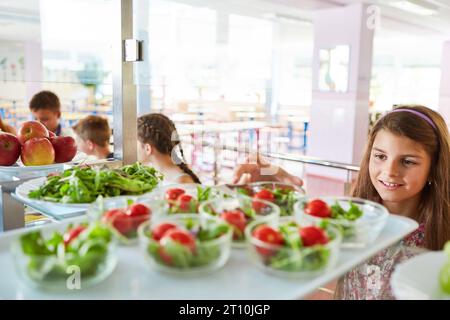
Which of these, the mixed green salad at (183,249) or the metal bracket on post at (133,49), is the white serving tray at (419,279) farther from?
the metal bracket on post at (133,49)

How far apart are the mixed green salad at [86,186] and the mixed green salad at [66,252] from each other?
242mm

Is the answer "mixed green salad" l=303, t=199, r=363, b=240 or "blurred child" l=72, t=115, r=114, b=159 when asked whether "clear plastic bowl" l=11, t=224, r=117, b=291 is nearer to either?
"mixed green salad" l=303, t=199, r=363, b=240

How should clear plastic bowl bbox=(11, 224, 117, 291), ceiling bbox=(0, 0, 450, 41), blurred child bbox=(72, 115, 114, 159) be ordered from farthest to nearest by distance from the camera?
1. ceiling bbox=(0, 0, 450, 41)
2. blurred child bbox=(72, 115, 114, 159)
3. clear plastic bowl bbox=(11, 224, 117, 291)

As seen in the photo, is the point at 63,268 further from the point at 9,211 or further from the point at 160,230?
the point at 9,211

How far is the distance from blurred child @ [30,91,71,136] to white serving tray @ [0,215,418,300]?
7.65 ft

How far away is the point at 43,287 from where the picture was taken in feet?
1.48

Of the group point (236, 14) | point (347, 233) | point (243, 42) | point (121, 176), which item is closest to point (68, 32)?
point (121, 176)

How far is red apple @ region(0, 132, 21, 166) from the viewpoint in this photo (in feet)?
3.08

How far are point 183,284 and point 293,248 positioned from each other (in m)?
0.11

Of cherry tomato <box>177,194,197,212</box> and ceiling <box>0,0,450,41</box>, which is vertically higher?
ceiling <box>0,0,450,41</box>

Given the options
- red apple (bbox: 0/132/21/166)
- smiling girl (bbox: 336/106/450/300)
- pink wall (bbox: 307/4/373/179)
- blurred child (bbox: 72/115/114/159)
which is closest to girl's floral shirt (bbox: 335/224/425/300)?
smiling girl (bbox: 336/106/450/300)

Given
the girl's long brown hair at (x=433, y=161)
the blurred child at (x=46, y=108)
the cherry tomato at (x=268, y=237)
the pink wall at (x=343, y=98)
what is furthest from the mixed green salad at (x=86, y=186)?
the pink wall at (x=343, y=98)

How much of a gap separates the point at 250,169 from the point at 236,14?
3.89m

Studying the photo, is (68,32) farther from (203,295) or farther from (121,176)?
(203,295)
